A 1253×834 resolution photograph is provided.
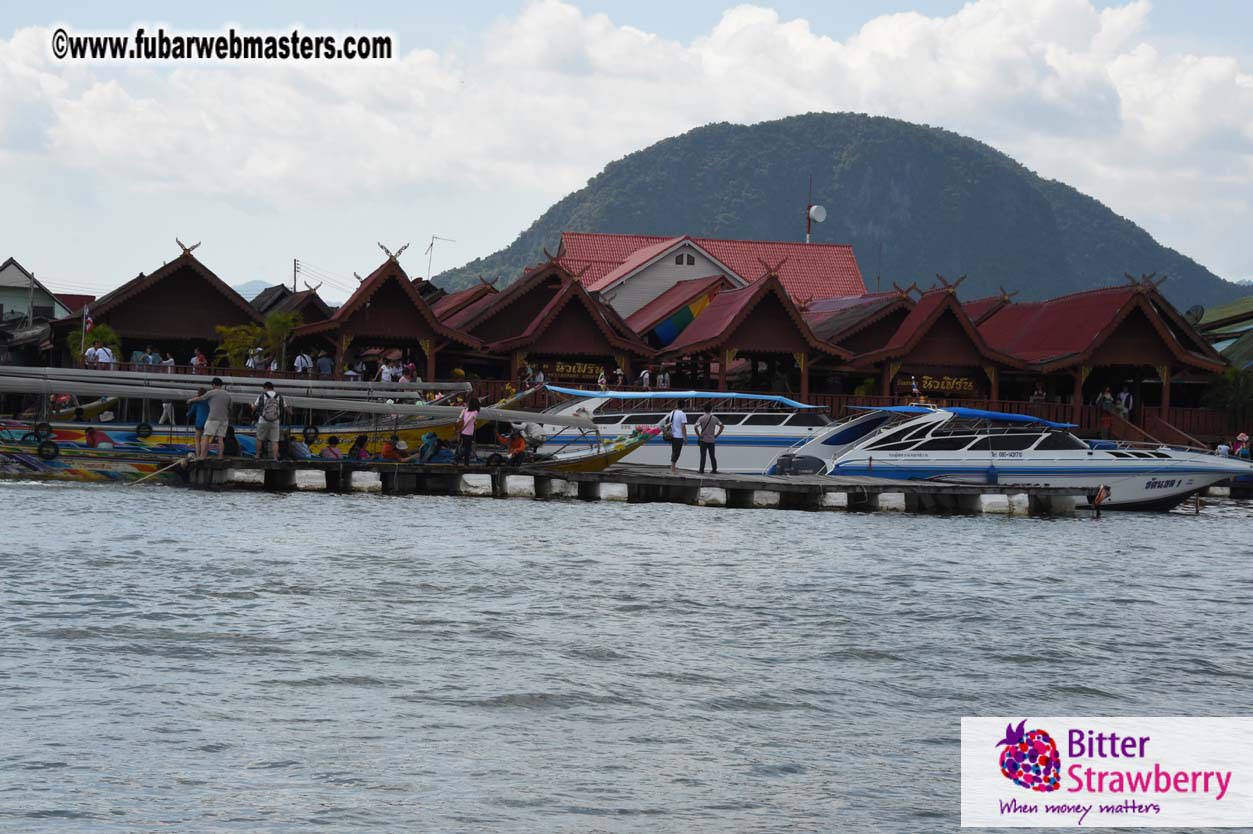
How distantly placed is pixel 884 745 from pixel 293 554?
488 inches

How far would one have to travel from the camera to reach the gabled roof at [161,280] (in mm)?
48594

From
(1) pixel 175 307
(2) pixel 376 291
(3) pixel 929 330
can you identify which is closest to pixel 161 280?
(1) pixel 175 307

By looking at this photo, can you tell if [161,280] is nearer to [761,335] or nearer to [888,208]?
[761,335]

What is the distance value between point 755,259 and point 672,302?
57.0ft

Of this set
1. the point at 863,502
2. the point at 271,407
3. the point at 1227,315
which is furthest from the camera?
the point at 1227,315

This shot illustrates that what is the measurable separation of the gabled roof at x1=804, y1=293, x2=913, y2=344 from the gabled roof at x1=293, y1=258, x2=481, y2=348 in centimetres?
1254

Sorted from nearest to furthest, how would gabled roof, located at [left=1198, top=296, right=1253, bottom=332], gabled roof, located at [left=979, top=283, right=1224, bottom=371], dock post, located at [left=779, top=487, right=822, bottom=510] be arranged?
dock post, located at [left=779, top=487, right=822, bottom=510]
gabled roof, located at [left=979, top=283, right=1224, bottom=371]
gabled roof, located at [left=1198, top=296, right=1253, bottom=332]

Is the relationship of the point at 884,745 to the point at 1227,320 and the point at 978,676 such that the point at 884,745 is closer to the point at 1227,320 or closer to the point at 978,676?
the point at 978,676

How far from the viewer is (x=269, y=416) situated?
106 ft

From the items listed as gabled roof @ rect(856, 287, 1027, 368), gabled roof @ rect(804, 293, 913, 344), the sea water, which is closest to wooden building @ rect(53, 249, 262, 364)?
gabled roof @ rect(804, 293, 913, 344)

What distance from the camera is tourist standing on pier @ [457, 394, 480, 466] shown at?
1272 inches

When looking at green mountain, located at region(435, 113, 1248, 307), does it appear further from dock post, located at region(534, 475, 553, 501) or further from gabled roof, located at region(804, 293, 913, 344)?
dock post, located at region(534, 475, 553, 501)

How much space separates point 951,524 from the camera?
1229 inches

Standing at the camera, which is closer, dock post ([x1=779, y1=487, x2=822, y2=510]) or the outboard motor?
dock post ([x1=779, y1=487, x2=822, y2=510])
